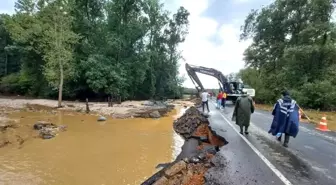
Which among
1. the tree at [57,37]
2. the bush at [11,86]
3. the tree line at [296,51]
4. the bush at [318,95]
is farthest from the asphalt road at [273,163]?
the bush at [11,86]

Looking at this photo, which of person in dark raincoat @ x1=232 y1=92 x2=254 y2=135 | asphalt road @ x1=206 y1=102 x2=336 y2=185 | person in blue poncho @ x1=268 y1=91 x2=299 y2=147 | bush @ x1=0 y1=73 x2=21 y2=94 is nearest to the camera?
asphalt road @ x1=206 y1=102 x2=336 y2=185

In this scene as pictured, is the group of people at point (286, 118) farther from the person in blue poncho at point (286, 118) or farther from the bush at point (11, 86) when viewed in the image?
the bush at point (11, 86)

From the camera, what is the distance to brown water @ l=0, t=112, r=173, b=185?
682cm

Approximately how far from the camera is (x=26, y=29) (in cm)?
3259

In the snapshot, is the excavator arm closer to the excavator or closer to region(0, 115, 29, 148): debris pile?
the excavator

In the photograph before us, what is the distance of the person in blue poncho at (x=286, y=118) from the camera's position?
8133 millimetres

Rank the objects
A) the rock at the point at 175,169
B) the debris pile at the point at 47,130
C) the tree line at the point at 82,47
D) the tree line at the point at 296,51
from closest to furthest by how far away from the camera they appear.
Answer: the rock at the point at 175,169, the debris pile at the point at 47,130, the tree line at the point at 296,51, the tree line at the point at 82,47

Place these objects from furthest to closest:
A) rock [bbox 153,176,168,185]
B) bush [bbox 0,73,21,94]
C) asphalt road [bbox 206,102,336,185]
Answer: bush [bbox 0,73,21,94] → rock [bbox 153,176,168,185] → asphalt road [bbox 206,102,336,185]

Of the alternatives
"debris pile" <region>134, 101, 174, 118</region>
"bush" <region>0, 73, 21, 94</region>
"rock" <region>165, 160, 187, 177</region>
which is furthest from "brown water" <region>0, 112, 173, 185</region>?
"bush" <region>0, 73, 21, 94</region>

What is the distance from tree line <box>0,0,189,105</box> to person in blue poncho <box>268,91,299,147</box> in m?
23.2

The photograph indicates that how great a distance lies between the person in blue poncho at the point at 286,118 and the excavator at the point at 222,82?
1795cm

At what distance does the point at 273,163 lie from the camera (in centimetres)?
625

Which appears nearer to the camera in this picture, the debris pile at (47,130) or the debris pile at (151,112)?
the debris pile at (47,130)

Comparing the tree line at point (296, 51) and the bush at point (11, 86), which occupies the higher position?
the tree line at point (296, 51)
